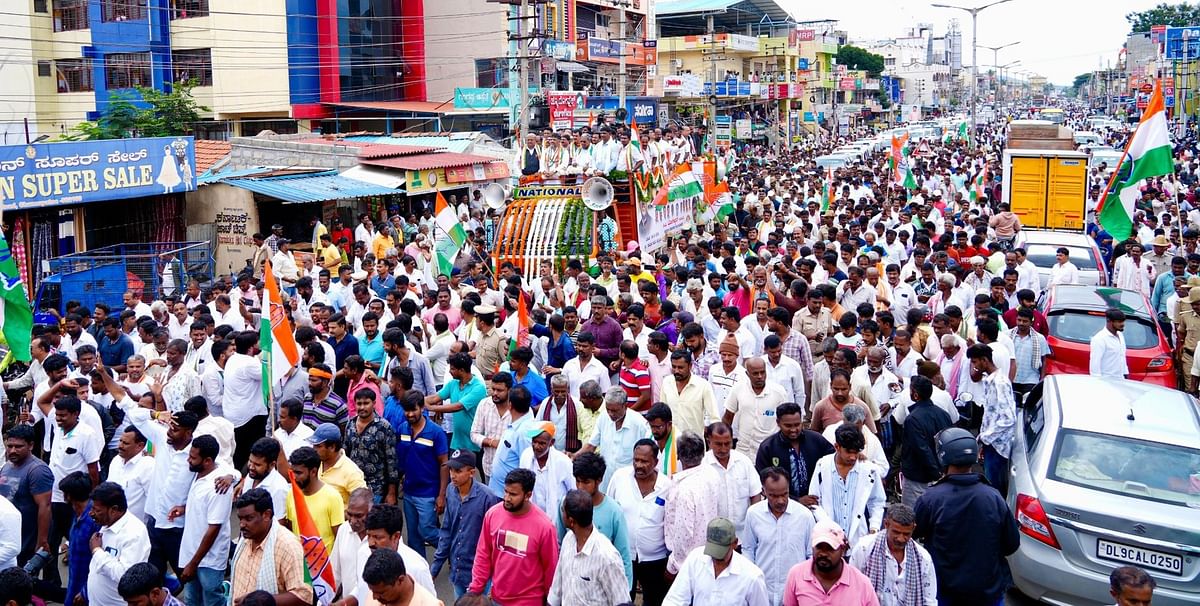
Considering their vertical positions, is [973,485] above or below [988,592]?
above

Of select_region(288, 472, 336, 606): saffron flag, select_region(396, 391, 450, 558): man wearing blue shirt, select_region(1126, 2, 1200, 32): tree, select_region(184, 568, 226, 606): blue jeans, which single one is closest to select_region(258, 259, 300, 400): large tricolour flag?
select_region(396, 391, 450, 558): man wearing blue shirt

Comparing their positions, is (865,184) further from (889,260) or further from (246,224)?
(246,224)

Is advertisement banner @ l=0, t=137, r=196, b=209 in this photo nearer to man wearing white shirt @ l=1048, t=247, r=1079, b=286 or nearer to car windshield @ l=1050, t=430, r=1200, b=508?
man wearing white shirt @ l=1048, t=247, r=1079, b=286

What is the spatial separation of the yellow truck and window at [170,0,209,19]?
93.4 feet

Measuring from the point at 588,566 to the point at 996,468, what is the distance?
397 cm

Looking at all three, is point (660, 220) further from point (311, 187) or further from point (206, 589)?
point (206, 589)

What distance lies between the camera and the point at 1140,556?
19.5 ft

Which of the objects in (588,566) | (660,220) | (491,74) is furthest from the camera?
(491,74)

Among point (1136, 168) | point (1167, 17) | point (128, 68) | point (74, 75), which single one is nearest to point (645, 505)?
point (1136, 168)

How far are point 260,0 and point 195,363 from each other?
32.0 m

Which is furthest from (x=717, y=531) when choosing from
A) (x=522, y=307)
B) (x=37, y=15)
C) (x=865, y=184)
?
(x=37, y=15)

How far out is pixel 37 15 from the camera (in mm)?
39031

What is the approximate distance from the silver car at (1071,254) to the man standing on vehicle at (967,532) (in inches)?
357

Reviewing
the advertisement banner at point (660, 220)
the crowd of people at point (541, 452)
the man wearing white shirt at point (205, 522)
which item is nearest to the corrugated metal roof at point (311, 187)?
the advertisement banner at point (660, 220)
